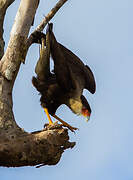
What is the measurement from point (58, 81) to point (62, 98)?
1.43 feet

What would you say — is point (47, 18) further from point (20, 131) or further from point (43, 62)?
point (20, 131)

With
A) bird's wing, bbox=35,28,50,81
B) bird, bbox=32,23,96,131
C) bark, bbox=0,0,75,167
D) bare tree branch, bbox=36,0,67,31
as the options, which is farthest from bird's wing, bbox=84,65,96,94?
bark, bbox=0,0,75,167

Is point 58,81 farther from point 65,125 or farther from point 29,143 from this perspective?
point 29,143

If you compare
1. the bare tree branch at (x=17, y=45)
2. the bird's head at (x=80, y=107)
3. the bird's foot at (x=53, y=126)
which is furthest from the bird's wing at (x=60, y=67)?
the bird's foot at (x=53, y=126)

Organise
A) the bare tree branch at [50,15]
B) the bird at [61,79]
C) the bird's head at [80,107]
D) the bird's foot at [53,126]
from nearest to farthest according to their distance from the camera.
Answer: the bird's foot at [53,126], the bird at [61,79], the bare tree branch at [50,15], the bird's head at [80,107]

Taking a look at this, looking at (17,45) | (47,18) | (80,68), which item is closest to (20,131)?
(17,45)

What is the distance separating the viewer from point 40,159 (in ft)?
20.9

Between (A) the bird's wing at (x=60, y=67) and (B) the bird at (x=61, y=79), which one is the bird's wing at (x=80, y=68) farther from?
(A) the bird's wing at (x=60, y=67)

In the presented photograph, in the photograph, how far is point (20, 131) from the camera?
6438mm

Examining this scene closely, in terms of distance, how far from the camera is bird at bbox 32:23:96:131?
7.00 meters

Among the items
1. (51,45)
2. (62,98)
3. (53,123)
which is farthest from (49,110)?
(51,45)

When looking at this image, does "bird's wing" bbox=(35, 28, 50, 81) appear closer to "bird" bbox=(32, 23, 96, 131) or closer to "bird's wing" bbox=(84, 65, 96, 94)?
"bird" bbox=(32, 23, 96, 131)

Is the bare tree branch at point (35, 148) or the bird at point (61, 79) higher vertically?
the bird at point (61, 79)

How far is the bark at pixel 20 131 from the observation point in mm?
6199
